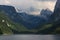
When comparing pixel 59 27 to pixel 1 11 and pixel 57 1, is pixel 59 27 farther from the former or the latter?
pixel 1 11

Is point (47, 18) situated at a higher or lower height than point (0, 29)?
higher

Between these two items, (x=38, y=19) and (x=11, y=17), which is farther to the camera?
(x=38, y=19)

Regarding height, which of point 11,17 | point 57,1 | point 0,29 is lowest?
point 0,29

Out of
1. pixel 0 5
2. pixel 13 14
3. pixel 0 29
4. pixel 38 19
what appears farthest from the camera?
pixel 38 19

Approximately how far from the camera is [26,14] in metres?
58.4

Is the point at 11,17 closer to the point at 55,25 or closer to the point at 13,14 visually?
the point at 13,14

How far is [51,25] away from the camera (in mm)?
60906

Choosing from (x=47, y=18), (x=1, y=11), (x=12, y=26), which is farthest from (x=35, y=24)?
(x=1, y=11)

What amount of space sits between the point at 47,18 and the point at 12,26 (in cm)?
1283

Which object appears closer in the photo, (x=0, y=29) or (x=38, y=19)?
(x=0, y=29)

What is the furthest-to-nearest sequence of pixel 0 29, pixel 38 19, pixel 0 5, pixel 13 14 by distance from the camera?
pixel 38 19, pixel 13 14, pixel 0 29, pixel 0 5

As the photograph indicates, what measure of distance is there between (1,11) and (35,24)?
12.7 meters

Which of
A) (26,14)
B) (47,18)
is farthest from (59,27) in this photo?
(26,14)

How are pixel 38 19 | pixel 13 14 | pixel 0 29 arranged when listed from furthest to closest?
pixel 38 19, pixel 13 14, pixel 0 29
